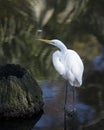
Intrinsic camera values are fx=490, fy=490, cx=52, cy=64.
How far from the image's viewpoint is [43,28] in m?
9.24

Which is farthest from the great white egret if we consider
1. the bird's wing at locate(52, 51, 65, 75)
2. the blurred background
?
the blurred background

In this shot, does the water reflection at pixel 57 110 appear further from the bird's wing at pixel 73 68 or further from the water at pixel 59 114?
the bird's wing at pixel 73 68

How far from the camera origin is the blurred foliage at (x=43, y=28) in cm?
755

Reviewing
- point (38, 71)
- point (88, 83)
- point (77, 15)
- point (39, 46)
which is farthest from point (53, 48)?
point (77, 15)

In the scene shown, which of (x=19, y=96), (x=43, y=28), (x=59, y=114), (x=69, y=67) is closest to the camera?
(x=19, y=96)

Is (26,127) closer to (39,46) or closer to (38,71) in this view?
(38,71)

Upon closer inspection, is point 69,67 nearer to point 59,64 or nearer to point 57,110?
point 59,64

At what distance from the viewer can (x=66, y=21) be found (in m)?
9.82

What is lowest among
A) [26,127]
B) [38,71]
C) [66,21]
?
[26,127]

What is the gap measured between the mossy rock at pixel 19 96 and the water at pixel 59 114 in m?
0.11

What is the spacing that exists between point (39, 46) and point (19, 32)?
108cm

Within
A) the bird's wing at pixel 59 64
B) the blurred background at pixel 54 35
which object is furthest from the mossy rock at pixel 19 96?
the blurred background at pixel 54 35

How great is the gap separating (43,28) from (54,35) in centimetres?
54

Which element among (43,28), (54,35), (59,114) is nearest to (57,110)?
(59,114)
